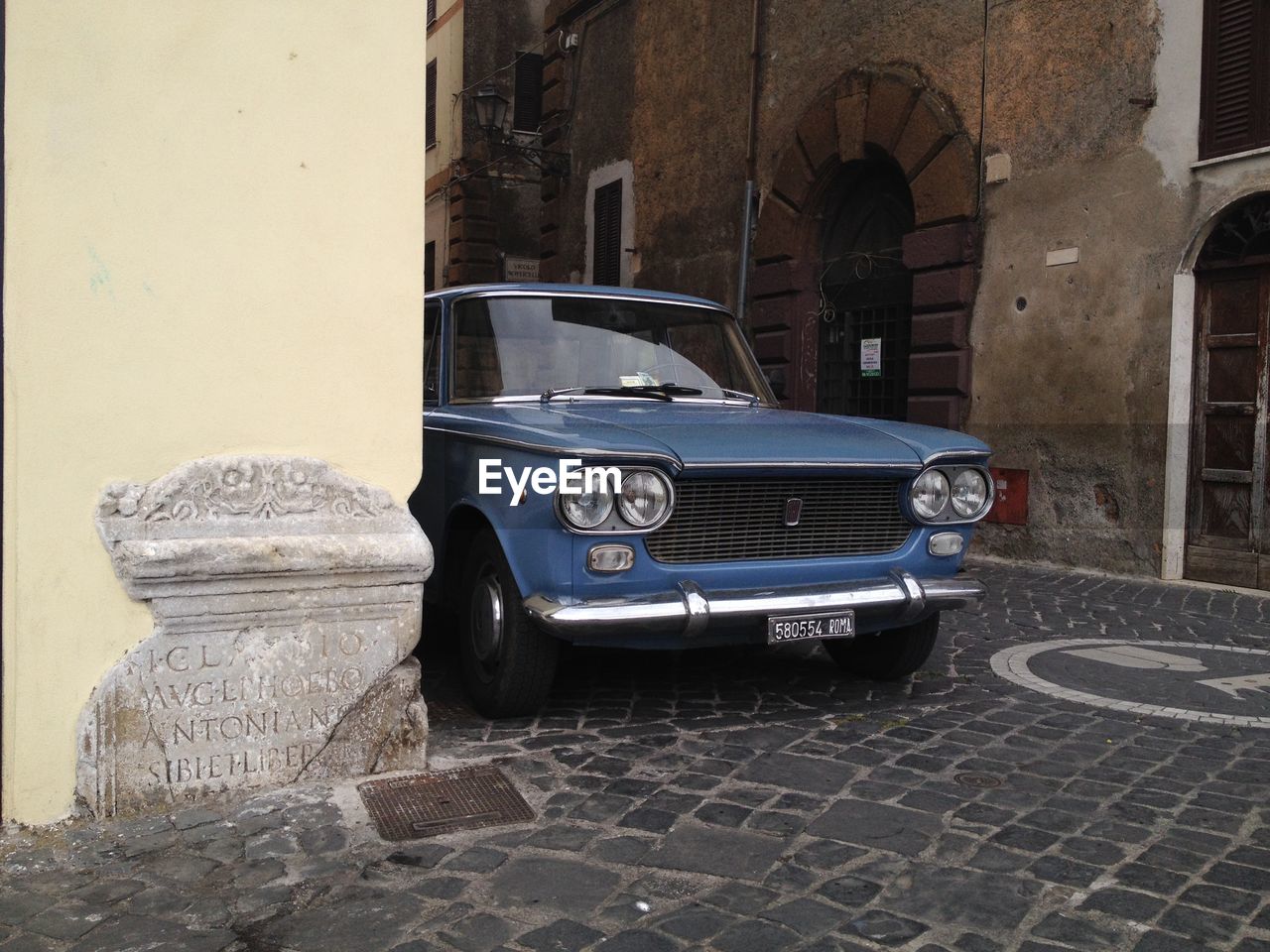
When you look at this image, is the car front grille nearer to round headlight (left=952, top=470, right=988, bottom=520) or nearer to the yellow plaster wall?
round headlight (left=952, top=470, right=988, bottom=520)

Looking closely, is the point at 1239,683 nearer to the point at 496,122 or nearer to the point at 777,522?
the point at 777,522

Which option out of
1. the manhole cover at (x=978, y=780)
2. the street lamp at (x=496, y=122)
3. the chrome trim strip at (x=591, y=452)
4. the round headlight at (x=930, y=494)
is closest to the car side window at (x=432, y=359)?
the chrome trim strip at (x=591, y=452)

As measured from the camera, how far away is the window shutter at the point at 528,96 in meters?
19.5

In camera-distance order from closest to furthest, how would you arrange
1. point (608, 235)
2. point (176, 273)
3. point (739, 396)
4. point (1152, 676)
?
point (176, 273) → point (1152, 676) → point (739, 396) → point (608, 235)

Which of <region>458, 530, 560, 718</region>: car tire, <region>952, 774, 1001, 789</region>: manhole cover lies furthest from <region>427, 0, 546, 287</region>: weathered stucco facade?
<region>952, 774, 1001, 789</region>: manhole cover

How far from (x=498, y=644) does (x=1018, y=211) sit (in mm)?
6647

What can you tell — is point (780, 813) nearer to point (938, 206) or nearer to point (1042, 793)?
point (1042, 793)

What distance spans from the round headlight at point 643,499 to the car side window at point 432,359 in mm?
1543

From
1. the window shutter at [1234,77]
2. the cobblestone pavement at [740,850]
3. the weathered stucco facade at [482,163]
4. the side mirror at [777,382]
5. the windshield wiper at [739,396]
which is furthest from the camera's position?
the weathered stucco facade at [482,163]

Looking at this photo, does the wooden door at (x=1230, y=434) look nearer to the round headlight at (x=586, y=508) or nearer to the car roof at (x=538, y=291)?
the car roof at (x=538, y=291)

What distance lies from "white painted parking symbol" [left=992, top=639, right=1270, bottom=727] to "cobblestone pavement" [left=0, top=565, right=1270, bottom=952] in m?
0.22

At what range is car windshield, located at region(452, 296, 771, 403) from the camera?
4.96 m

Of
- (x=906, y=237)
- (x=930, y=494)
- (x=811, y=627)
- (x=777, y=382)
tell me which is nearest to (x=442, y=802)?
(x=811, y=627)

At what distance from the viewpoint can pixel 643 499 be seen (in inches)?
154
